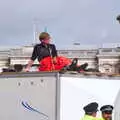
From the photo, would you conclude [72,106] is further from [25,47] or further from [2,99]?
[25,47]

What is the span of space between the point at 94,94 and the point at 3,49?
87419 millimetres

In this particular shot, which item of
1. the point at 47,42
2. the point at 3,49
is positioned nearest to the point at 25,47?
the point at 3,49

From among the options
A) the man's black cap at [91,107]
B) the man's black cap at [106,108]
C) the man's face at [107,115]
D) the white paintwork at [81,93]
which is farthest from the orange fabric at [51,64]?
the man's face at [107,115]

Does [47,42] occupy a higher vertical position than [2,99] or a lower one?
higher

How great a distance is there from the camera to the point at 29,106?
12023mm

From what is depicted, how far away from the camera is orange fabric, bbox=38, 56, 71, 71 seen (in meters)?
12.8

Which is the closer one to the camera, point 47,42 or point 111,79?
point 111,79

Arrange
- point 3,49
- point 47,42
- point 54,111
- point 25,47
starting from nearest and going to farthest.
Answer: point 54,111 → point 47,42 → point 25,47 → point 3,49

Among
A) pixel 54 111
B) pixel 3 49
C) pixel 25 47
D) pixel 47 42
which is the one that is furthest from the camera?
pixel 3 49

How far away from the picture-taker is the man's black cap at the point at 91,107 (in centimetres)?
1162

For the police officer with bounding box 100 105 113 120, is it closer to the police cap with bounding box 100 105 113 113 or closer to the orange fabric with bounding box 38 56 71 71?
the police cap with bounding box 100 105 113 113

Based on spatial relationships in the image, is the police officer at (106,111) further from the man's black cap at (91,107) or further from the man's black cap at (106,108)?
the man's black cap at (91,107)

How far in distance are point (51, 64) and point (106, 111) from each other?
63.2 inches

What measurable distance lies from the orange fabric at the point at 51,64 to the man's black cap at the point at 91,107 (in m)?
1.21
